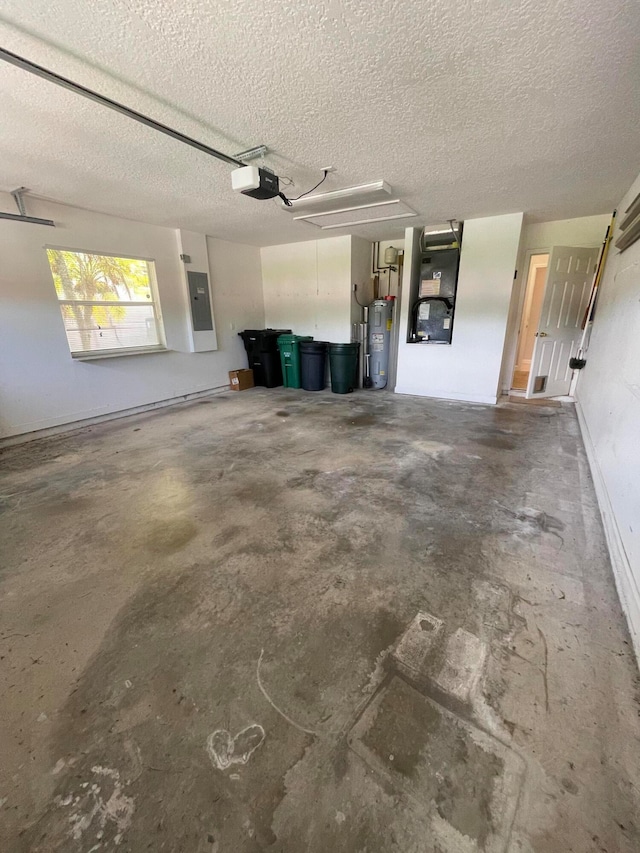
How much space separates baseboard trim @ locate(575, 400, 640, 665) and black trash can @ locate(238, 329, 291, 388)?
5.12m

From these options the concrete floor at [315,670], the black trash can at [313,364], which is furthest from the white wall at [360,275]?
the concrete floor at [315,670]

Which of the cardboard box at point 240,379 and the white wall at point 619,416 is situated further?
the cardboard box at point 240,379

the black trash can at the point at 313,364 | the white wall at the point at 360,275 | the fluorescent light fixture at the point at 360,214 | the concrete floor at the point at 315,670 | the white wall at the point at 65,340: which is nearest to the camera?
the concrete floor at the point at 315,670

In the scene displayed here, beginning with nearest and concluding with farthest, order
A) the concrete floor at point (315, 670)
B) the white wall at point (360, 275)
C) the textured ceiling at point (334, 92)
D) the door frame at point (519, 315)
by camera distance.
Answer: the concrete floor at point (315, 670)
the textured ceiling at point (334, 92)
the door frame at point (519, 315)
the white wall at point (360, 275)

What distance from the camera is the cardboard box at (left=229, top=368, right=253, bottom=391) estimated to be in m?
6.44

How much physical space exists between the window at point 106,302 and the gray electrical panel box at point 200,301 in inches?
22.2

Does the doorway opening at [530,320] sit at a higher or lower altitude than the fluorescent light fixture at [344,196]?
lower

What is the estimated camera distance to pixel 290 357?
21.0 ft

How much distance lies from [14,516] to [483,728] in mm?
3222

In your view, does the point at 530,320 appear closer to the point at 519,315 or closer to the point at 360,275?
the point at 519,315

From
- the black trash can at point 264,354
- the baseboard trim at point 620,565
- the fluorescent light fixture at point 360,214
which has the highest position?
the fluorescent light fixture at point 360,214

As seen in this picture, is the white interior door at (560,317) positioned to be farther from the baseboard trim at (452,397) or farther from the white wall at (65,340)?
the white wall at (65,340)

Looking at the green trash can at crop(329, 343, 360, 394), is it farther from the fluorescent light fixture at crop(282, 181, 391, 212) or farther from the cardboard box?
the fluorescent light fixture at crop(282, 181, 391, 212)

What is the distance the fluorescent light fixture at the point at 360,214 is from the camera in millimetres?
4151
